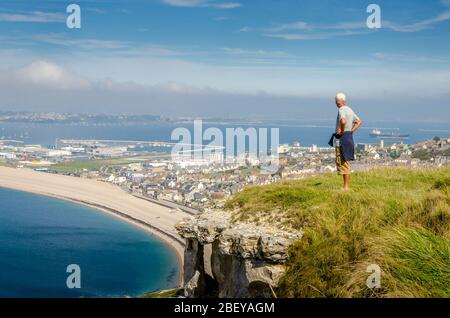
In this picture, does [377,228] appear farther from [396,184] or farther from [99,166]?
[99,166]

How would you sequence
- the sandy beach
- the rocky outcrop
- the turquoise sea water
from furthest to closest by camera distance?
the sandy beach, the turquoise sea water, the rocky outcrop

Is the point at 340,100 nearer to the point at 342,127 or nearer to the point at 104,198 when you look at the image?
the point at 342,127

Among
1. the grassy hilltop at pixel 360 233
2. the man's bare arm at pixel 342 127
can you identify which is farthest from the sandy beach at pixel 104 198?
the man's bare arm at pixel 342 127

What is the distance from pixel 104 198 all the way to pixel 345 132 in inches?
2376

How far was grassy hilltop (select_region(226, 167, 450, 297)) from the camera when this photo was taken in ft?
17.9

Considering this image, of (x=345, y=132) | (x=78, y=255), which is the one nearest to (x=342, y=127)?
(x=345, y=132)

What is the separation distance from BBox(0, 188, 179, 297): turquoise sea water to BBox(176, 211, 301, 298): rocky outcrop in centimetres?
2193

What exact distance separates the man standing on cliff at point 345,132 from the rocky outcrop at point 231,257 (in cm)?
205

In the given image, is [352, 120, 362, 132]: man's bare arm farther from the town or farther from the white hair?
the town

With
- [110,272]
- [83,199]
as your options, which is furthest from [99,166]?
[110,272]

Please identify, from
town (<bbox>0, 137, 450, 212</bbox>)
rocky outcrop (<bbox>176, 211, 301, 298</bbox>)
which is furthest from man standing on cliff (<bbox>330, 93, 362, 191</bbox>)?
town (<bbox>0, 137, 450, 212</bbox>)

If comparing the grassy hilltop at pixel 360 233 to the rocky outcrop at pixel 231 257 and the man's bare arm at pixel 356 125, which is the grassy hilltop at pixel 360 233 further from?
the man's bare arm at pixel 356 125

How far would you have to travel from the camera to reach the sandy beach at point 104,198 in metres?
48.2

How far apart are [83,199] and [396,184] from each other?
60102mm
